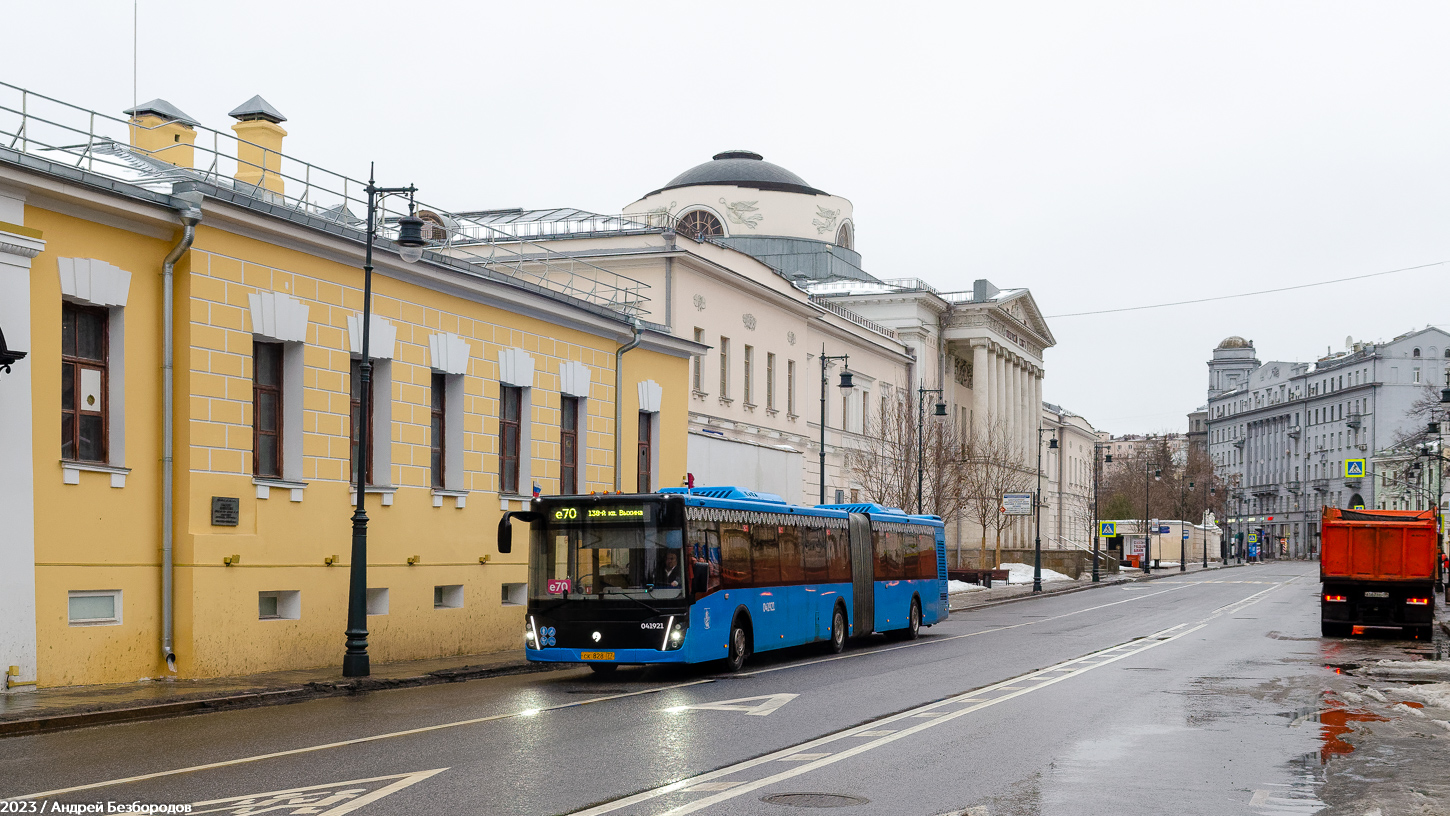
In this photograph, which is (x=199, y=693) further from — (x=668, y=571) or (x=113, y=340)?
(x=668, y=571)

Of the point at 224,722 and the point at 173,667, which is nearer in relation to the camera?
the point at 224,722

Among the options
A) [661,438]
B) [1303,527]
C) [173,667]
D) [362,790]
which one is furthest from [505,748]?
[1303,527]

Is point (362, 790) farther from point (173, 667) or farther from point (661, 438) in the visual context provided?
point (661, 438)

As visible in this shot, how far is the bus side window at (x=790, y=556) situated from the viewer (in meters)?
24.2

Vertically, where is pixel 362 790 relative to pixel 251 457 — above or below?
below

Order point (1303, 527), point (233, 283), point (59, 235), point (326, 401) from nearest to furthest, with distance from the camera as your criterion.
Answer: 1. point (59, 235)
2. point (233, 283)
3. point (326, 401)
4. point (1303, 527)

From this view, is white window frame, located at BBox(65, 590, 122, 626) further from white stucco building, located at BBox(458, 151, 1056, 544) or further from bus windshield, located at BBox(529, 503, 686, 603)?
white stucco building, located at BBox(458, 151, 1056, 544)

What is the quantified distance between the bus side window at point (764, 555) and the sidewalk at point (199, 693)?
390 cm

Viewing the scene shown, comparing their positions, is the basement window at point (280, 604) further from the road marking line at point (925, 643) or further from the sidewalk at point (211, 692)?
the road marking line at point (925, 643)

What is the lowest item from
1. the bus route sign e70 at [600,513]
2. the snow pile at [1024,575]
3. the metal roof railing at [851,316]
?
the snow pile at [1024,575]

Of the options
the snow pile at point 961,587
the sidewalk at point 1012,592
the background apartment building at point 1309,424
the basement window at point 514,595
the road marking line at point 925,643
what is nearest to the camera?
the road marking line at point 925,643

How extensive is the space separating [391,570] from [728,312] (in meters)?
26.9

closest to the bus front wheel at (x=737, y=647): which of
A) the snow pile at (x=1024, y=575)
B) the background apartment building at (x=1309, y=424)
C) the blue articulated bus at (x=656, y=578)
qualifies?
the blue articulated bus at (x=656, y=578)

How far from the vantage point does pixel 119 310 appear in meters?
18.7
